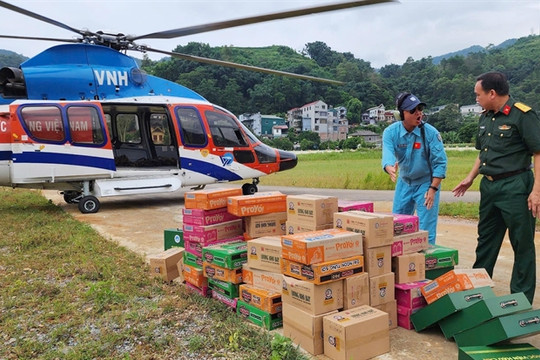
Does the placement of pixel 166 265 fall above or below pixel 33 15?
below

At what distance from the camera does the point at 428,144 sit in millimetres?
4453

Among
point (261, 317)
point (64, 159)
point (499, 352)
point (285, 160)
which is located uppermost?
point (64, 159)

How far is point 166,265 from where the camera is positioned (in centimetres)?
469

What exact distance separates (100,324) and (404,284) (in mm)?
2583

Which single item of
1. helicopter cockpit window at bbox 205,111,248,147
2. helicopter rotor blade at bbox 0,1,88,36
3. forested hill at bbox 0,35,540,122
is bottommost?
helicopter cockpit window at bbox 205,111,248,147

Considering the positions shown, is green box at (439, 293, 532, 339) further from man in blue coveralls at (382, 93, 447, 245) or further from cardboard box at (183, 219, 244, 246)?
cardboard box at (183, 219, 244, 246)

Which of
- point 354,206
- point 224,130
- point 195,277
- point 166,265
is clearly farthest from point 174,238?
point 224,130

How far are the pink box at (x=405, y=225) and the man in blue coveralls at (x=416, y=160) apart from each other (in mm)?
685

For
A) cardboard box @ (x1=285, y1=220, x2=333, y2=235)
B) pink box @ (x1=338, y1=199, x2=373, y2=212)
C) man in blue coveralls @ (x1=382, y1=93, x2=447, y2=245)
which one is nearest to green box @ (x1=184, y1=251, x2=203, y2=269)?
cardboard box @ (x1=285, y1=220, x2=333, y2=235)

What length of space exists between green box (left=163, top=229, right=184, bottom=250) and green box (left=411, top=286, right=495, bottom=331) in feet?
10.2

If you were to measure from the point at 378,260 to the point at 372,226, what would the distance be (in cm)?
29

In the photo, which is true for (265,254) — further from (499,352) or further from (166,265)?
(499,352)

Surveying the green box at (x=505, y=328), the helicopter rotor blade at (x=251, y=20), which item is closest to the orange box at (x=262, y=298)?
the green box at (x=505, y=328)

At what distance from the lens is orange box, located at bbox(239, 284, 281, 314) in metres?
3.43
